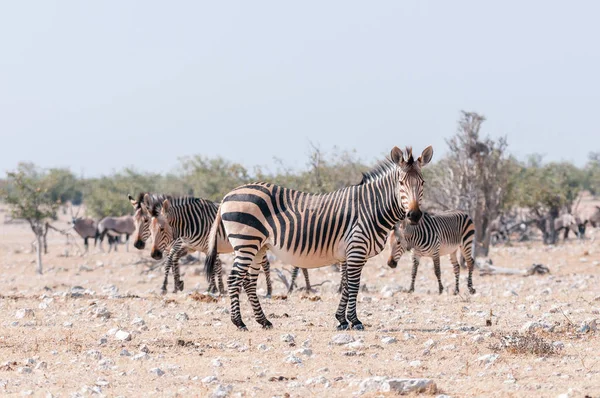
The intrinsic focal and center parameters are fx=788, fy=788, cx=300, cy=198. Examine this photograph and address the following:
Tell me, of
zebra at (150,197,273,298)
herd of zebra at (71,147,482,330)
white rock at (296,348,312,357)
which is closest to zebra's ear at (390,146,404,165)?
herd of zebra at (71,147,482,330)

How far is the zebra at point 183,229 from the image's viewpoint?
16.0 m

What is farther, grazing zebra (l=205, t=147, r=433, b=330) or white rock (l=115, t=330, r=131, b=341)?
grazing zebra (l=205, t=147, r=433, b=330)

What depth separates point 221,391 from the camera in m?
6.98

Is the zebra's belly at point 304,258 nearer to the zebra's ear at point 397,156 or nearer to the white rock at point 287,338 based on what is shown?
the white rock at point 287,338

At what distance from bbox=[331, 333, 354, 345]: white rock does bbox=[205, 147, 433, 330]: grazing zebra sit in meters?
1.26

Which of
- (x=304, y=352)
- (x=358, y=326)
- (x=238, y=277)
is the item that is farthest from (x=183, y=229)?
(x=304, y=352)

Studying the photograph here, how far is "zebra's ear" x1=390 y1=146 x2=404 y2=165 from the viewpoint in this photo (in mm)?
10753

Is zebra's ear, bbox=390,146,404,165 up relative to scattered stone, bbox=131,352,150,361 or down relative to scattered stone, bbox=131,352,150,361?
up

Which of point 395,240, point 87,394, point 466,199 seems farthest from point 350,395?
point 466,199

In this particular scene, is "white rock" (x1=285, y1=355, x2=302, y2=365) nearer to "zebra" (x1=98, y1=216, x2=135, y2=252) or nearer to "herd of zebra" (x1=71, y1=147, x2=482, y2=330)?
"herd of zebra" (x1=71, y1=147, x2=482, y2=330)

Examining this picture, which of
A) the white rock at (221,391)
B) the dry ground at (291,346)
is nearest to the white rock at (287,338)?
the dry ground at (291,346)

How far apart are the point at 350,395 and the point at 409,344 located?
2737mm

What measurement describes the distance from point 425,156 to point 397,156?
0.47 metres

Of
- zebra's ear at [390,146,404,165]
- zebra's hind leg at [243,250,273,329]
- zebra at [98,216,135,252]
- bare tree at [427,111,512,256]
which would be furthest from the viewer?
zebra at [98,216,135,252]
